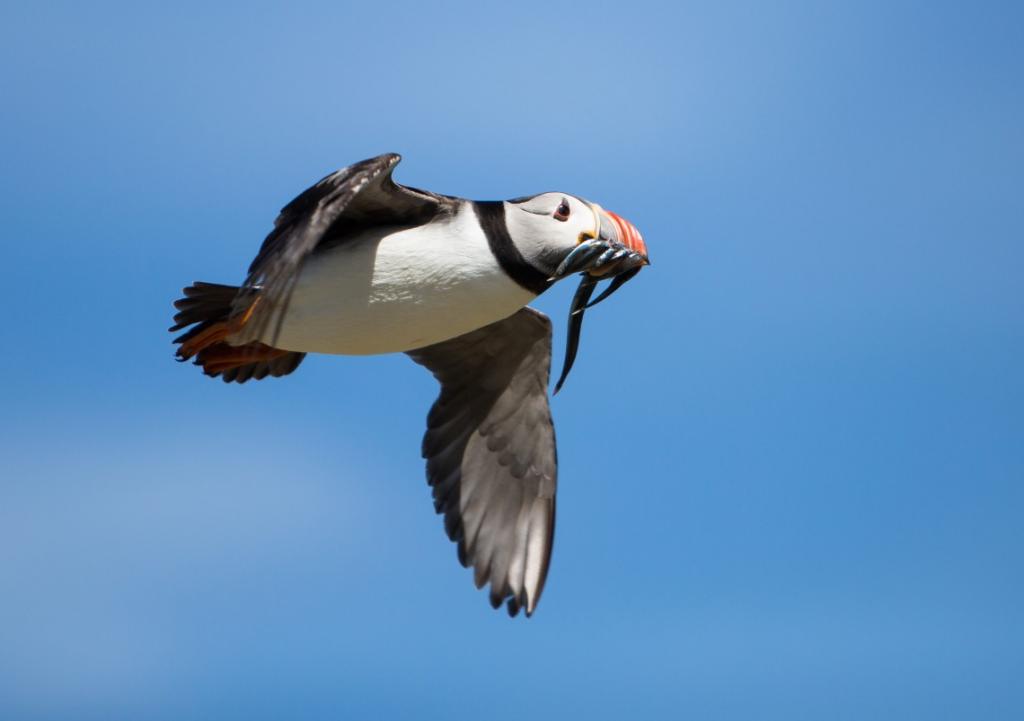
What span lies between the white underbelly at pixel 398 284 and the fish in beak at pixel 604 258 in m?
0.39

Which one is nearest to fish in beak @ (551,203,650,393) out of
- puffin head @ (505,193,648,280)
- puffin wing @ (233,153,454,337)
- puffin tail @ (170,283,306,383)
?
puffin head @ (505,193,648,280)

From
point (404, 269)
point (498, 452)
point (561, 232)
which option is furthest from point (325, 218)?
point (498, 452)

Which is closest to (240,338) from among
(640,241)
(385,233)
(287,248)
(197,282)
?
(197,282)

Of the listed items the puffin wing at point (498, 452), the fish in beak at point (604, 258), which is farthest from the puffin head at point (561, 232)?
the puffin wing at point (498, 452)

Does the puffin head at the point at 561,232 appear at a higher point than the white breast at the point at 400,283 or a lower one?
higher

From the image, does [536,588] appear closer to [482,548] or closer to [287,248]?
[482,548]

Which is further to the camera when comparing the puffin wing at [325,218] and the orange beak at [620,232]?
the orange beak at [620,232]

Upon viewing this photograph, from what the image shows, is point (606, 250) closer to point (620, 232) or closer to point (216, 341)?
point (620, 232)

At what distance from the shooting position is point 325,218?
769 cm

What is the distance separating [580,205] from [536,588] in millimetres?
2797

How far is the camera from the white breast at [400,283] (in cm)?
888

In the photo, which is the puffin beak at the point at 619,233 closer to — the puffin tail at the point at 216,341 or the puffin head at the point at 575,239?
the puffin head at the point at 575,239

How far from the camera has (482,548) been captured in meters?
10.5

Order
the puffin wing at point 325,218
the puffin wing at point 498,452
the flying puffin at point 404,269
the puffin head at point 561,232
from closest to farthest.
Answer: the puffin wing at point 325,218 < the flying puffin at point 404,269 < the puffin head at point 561,232 < the puffin wing at point 498,452
